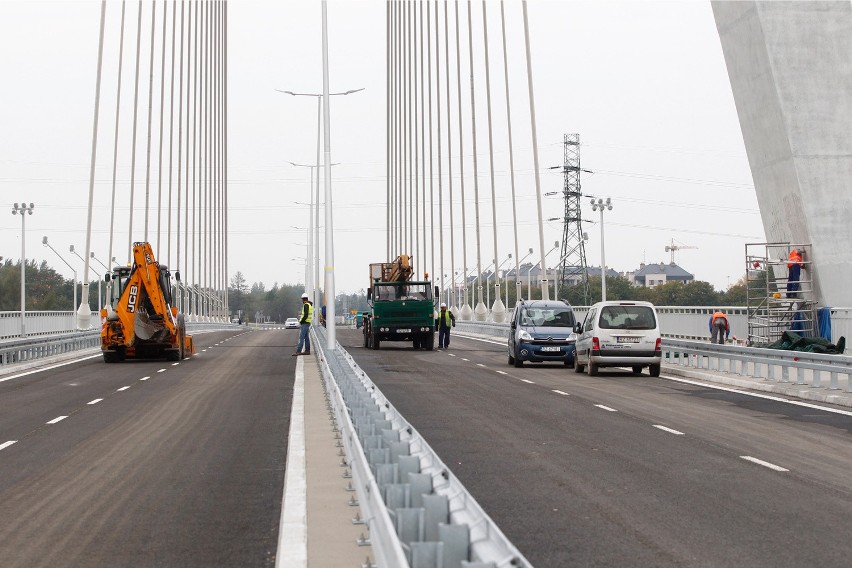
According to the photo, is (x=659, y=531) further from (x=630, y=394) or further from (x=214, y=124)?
(x=214, y=124)

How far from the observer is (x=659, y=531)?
31.4 ft

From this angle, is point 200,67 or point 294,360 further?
point 200,67

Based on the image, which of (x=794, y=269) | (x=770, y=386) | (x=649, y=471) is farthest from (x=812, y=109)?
(x=649, y=471)

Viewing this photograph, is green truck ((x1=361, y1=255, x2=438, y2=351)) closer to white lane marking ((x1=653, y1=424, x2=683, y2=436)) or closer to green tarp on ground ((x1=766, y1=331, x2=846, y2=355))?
green tarp on ground ((x1=766, y1=331, x2=846, y2=355))

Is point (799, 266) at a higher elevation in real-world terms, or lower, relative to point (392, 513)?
higher

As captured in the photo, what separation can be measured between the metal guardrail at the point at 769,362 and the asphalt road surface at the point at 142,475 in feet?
31.9

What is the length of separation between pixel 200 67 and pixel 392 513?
132354 mm

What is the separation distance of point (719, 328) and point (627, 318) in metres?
8.01

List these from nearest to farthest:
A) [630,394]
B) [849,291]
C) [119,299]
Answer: [630,394] < [849,291] < [119,299]

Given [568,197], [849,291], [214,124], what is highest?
[214,124]

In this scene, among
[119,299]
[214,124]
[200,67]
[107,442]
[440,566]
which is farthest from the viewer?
[214,124]

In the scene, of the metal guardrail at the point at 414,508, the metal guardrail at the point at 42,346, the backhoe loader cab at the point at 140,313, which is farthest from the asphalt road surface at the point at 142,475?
the backhoe loader cab at the point at 140,313

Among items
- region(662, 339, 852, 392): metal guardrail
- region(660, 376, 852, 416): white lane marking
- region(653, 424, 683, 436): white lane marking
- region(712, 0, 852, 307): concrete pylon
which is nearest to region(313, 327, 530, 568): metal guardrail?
region(653, 424, 683, 436): white lane marking

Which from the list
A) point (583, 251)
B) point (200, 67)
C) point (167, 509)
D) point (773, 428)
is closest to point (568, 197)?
point (583, 251)
